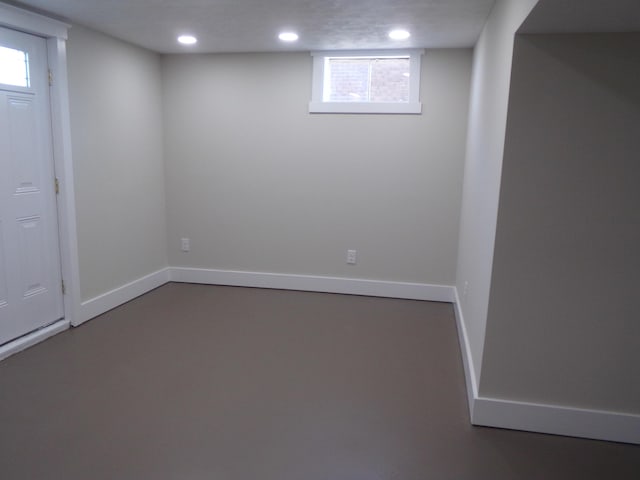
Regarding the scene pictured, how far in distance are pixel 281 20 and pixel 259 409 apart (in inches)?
99.2

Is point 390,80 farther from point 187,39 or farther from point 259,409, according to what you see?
point 259,409

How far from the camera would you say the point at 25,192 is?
3068mm

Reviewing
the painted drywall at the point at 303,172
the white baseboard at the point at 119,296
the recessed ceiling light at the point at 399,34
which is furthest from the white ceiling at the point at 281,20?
the white baseboard at the point at 119,296

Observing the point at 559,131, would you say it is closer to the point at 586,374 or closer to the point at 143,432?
the point at 586,374

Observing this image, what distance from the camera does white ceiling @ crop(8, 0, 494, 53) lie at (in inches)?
111

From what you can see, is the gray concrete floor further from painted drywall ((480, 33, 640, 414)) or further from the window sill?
the window sill

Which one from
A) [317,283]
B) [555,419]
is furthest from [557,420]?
[317,283]

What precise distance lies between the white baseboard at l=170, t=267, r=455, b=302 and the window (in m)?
1.62

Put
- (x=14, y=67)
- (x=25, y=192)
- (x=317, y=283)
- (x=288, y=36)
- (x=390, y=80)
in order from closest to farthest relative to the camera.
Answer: (x=14, y=67)
(x=25, y=192)
(x=288, y=36)
(x=390, y=80)
(x=317, y=283)

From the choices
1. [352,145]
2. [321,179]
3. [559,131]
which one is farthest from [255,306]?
[559,131]

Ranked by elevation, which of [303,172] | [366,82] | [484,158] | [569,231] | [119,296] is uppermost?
[366,82]

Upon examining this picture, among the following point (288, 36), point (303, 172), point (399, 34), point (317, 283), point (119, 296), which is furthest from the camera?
point (317, 283)

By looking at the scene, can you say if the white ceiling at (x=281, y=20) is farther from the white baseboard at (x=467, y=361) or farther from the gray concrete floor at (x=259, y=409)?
the gray concrete floor at (x=259, y=409)

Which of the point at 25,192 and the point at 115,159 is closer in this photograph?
the point at 25,192
